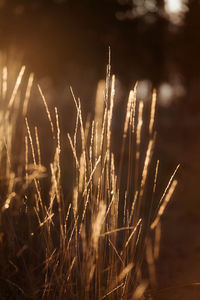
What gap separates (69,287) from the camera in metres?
1.40

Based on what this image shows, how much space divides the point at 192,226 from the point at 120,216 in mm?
645

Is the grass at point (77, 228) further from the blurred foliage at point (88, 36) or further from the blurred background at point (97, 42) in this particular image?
the blurred foliage at point (88, 36)

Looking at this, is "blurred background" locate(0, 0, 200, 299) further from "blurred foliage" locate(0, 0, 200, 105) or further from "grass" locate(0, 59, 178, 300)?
"grass" locate(0, 59, 178, 300)

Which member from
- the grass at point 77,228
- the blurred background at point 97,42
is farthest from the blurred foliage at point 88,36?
the grass at point 77,228

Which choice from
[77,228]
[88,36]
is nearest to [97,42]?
[88,36]

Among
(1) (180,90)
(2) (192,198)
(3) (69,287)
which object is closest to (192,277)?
(3) (69,287)

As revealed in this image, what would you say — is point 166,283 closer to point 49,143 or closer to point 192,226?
point 192,226

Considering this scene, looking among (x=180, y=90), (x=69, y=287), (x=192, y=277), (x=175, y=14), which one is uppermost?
(x=175, y=14)

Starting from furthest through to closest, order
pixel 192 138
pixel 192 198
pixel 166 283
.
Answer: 1. pixel 192 138
2. pixel 192 198
3. pixel 166 283

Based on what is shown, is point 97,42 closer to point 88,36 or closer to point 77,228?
point 88,36

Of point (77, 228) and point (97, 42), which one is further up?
point (97, 42)

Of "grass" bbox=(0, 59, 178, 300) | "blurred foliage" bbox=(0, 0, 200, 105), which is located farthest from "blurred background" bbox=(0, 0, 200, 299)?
"grass" bbox=(0, 59, 178, 300)

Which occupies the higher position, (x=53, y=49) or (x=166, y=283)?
(x=53, y=49)

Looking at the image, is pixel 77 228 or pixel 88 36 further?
pixel 88 36
